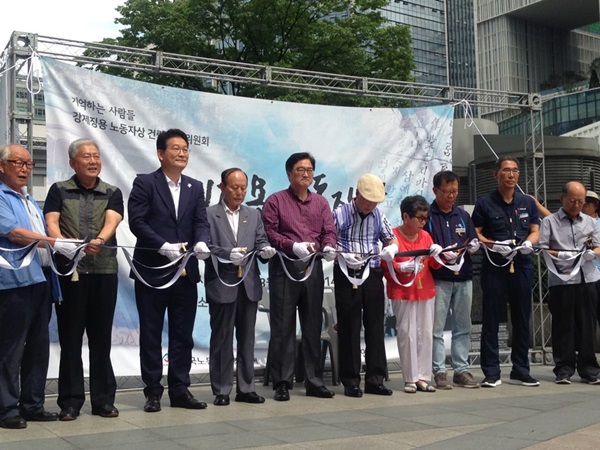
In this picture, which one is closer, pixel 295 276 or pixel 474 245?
pixel 295 276

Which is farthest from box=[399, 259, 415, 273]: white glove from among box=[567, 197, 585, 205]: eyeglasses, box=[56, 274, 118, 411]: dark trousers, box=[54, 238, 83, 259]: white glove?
box=[54, 238, 83, 259]: white glove

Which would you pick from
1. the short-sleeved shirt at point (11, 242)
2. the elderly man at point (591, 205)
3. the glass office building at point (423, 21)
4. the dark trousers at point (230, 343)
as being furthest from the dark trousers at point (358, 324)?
the glass office building at point (423, 21)

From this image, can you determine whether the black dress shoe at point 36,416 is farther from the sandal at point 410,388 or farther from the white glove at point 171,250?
the sandal at point 410,388

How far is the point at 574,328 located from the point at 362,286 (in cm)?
218

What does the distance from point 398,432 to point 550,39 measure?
79580mm

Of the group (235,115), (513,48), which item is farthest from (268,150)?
(513,48)

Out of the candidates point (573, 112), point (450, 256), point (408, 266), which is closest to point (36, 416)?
point (408, 266)

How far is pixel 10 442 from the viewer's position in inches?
171

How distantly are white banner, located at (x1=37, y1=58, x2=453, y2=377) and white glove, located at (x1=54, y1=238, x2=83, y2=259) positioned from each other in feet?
5.35

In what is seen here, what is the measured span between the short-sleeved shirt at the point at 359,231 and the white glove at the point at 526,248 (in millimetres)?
1140

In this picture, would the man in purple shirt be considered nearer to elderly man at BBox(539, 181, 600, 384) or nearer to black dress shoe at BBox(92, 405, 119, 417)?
black dress shoe at BBox(92, 405, 119, 417)

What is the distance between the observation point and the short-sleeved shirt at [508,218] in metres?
6.93

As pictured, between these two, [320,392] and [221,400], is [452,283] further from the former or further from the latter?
[221,400]

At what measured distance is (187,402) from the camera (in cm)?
556
